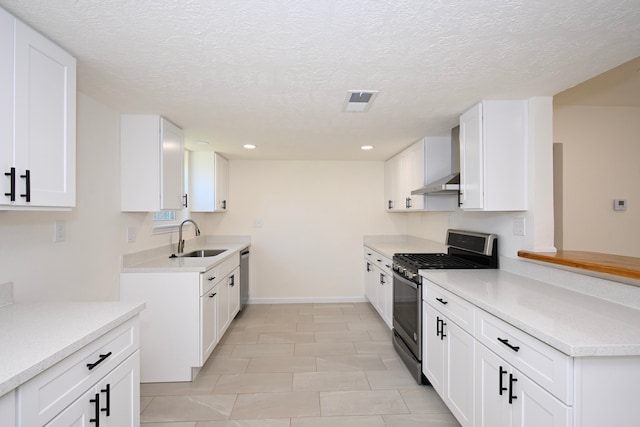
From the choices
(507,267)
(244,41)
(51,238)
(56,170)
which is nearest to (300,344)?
(507,267)

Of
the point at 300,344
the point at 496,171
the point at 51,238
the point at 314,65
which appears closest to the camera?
the point at 314,65

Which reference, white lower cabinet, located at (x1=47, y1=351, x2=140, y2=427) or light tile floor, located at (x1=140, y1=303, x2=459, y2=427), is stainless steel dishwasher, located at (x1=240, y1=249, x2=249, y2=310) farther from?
white lower cabinet, located at (x1=47, y1=351, x2=140, y2=427)

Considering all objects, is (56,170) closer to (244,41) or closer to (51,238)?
(51,238)

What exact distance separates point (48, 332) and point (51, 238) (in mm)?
848

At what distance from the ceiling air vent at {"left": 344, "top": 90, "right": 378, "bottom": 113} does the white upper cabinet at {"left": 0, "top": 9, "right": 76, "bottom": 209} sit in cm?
154

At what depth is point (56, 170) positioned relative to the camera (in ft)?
4.79

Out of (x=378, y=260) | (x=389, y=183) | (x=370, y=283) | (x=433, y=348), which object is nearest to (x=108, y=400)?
(x=433, y=348)

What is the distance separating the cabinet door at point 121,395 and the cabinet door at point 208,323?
1000 mm

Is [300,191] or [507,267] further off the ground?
[300,191]

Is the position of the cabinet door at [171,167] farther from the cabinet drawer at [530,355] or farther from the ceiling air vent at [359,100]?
the cabinet drawer at [530,355]

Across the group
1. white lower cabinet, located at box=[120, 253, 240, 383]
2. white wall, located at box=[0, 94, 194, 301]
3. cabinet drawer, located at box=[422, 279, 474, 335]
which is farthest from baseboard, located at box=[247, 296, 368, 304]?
cabinet drawer, located at box=[422, 279, 474, 335]

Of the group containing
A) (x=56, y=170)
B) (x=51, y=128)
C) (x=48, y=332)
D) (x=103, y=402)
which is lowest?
(x=103, y=402)

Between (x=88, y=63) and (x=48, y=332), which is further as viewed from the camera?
(x=88, y=63)

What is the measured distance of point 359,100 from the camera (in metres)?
2.21
